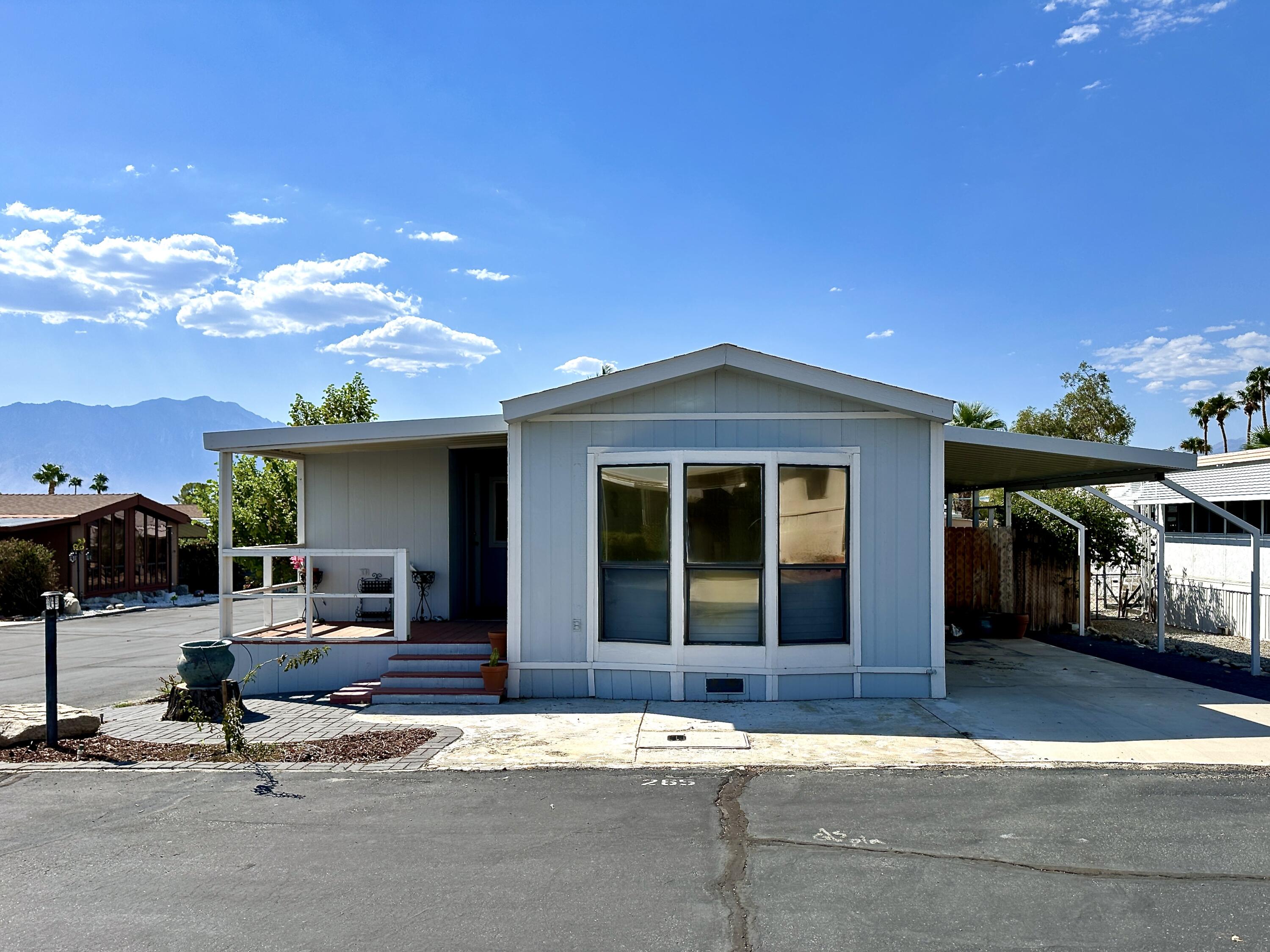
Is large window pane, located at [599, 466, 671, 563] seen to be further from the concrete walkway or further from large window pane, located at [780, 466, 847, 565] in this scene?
the concrete walkway

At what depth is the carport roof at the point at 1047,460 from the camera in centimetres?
823

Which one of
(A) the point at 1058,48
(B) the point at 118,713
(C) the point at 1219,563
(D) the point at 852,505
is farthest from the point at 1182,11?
(B) the point at 118,713

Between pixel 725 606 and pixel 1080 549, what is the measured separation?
7586 mm

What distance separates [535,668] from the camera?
8086 millimetres

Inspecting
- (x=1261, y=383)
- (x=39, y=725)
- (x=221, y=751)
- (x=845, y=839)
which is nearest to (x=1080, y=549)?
(x=845, y=839)

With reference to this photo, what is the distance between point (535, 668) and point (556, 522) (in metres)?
1.50

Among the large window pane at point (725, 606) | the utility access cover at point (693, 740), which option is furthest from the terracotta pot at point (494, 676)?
the large window pane at point (725, 606)

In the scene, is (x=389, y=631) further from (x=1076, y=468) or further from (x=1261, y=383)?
(x=1261, y=383)

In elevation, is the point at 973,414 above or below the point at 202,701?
above

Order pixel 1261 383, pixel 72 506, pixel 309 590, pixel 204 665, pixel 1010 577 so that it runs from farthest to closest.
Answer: pixel 1261 383 < pixel 72 506 < pixel 1010 577 < pixel 309 590 < pixel 204 665

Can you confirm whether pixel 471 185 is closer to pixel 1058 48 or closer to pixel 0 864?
pixel 1058 48

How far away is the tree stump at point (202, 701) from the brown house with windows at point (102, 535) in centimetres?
1724

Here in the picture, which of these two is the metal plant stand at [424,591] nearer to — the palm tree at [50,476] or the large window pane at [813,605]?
the large window pane at [813,605]

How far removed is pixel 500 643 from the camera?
815 centimetres
